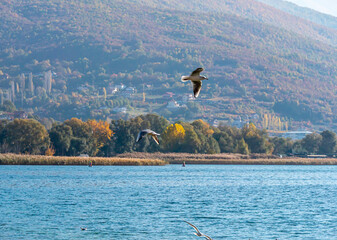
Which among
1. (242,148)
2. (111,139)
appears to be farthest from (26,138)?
(242,148)

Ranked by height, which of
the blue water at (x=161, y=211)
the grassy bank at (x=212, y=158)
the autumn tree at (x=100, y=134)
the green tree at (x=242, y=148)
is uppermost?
the autumn tree at (x=100, y=134)

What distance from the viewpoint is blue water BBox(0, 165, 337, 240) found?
4366cm

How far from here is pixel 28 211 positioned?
5350 centimetres

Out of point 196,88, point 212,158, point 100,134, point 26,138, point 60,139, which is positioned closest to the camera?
point 196,88

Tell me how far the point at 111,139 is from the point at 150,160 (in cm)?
3191

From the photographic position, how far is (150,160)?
5527 inches

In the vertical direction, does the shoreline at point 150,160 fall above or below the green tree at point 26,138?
below

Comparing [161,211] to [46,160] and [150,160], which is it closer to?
[46,160]

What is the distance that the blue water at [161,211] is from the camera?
4366cm

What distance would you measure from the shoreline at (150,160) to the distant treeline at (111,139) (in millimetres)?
5698

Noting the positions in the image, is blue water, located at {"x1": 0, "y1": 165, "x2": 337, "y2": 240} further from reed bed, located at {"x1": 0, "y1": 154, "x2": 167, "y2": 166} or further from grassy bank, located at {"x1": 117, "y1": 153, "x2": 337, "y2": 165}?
grassy bank, located at {"x1": 117, "y1": 153, "x2": 337, "y2": 165}

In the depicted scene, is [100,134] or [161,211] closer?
[161,211]

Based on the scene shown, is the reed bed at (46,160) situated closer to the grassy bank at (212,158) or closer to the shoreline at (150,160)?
the shoreline at (150,160)

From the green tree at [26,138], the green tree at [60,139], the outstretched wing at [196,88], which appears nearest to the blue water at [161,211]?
the outstretched wing at [196,88]
